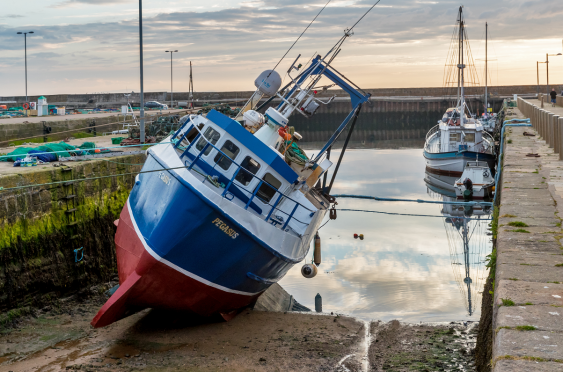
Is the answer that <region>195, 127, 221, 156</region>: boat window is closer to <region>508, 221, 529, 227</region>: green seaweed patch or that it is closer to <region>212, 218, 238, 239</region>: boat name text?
<region>212, 218, 238, 239</region>: boat name text

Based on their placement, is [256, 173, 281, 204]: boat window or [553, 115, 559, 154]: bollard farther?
[553, 115, 559, 154]: bollard

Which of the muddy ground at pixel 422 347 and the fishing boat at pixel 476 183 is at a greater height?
the fishing boat at pixel 476 183

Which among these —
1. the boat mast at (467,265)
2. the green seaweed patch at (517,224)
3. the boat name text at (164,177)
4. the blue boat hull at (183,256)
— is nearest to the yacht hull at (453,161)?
the boat mast at (467,265)

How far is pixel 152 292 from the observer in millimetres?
10102

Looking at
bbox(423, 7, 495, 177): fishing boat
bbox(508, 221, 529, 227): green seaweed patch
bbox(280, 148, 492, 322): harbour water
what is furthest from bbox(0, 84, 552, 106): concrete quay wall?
bbox(508, 221, 529, 227): green seaweed patch

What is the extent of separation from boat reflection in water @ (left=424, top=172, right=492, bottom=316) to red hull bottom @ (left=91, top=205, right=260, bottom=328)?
18.1ft

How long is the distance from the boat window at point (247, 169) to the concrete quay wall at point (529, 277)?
428cm

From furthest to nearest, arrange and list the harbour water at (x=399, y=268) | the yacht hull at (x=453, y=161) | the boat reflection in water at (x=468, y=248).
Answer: the yacht hull at (x=453, y=161), the boat reflection in water at (x=468, y=248), the harbour water at (x=399, y=268)

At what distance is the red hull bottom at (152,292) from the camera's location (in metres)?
9.91

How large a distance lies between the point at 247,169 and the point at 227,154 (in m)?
0.46

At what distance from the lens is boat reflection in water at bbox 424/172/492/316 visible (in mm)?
14203

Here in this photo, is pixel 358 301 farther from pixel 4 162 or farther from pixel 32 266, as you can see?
pixel 4 162

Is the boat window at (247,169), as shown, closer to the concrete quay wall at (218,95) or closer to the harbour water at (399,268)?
the harbour water at (399,268)

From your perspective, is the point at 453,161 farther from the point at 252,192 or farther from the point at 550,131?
the point at 252,192
